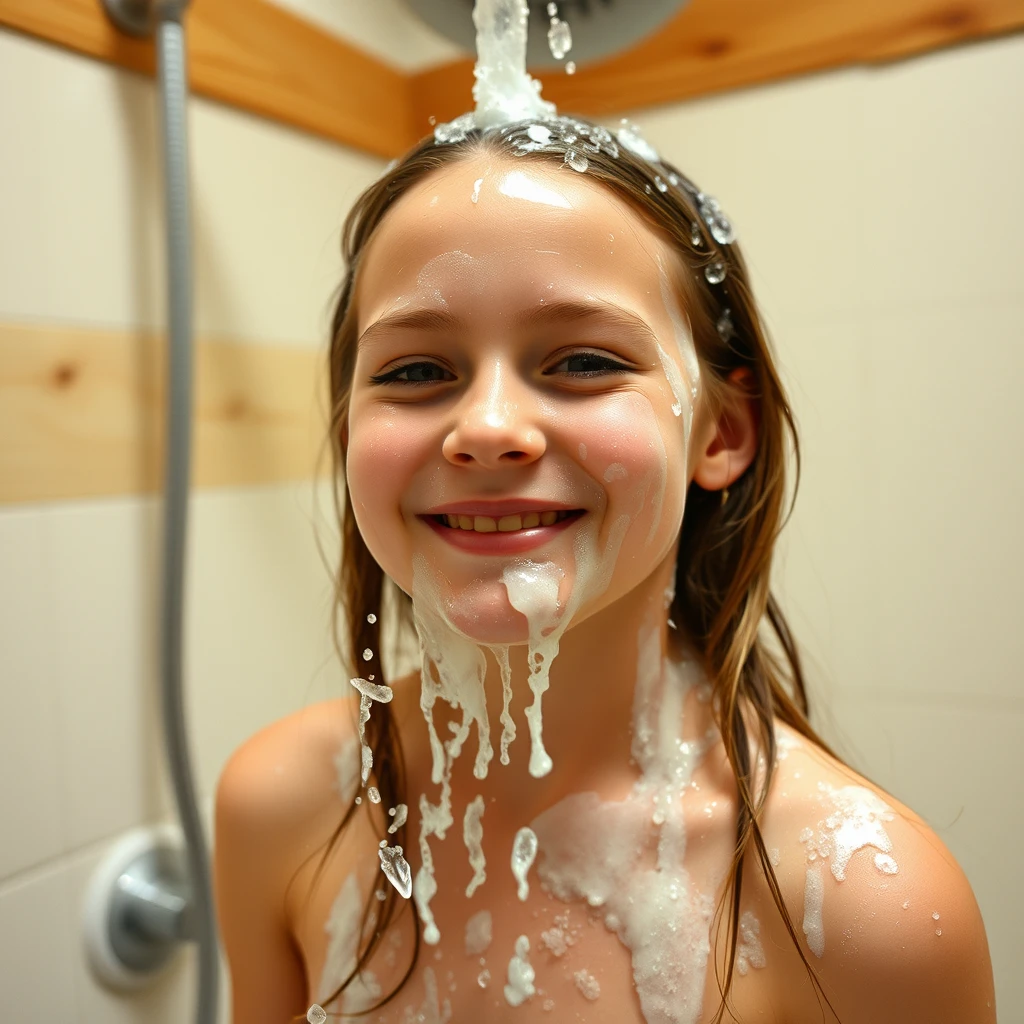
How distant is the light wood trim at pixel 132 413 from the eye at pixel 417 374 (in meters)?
0.38

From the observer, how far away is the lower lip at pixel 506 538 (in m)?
0.53

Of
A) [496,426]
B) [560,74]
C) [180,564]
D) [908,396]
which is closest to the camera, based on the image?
[496,426]

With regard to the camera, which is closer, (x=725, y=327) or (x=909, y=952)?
(x=909, y=952)

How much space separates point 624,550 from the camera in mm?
550

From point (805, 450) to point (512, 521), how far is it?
25.1 inches

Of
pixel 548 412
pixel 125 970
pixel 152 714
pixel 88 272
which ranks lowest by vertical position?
pixel 125 970

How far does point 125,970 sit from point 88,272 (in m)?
0.66

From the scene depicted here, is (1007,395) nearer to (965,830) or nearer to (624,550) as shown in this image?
(965,830)

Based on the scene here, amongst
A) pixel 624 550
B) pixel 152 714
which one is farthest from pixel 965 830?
pixel 152 714

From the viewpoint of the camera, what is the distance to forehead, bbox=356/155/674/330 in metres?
0.54

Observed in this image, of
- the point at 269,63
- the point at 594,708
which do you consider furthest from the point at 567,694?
the point at 269,63

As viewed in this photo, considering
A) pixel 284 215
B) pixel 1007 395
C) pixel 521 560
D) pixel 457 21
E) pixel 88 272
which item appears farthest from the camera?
pixel 284 215

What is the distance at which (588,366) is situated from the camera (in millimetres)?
556

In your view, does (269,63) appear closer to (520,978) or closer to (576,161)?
(576,161)
